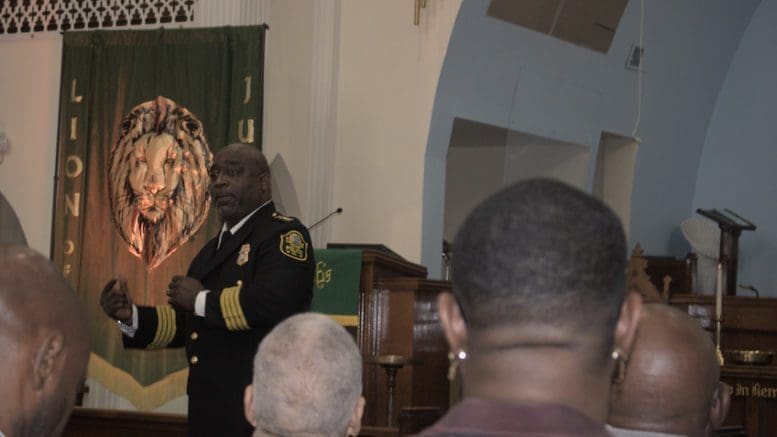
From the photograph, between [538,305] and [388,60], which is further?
[388,60]

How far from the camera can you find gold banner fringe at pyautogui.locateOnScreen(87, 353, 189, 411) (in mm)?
7445

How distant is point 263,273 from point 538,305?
2.74 metres

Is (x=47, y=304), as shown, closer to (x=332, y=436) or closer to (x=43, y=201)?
(x=332, y=436)

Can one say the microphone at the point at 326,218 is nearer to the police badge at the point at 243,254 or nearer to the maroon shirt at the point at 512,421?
the police badge at the point at 243,254

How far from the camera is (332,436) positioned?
7.50 ft

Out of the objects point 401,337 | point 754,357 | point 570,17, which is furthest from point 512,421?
point 570,17

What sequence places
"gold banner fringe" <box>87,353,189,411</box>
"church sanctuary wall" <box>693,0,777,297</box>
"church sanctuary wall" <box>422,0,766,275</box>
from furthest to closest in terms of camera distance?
"church sanctuary wall" <box>693,0,777,297</box>, "church sanctuary wall" <box>422,0,766,275</box>, "gold banner fringe" <box>87,353,189,411</box>

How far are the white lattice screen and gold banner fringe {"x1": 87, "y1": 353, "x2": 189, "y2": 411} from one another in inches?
92.8

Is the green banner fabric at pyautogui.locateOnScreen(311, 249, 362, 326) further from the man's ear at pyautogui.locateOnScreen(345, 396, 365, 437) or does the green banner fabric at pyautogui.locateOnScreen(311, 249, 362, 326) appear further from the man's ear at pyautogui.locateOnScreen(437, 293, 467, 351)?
the man's ear at pyautogui.locateOnScreen(437, 293, 467, 351)

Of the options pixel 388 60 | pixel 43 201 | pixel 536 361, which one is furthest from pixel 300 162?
pixel 536 361

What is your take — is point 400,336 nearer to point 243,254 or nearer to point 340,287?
point 340,287

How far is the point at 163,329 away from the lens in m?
4.23

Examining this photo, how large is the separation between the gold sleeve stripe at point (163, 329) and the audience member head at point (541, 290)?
2970 millimetres

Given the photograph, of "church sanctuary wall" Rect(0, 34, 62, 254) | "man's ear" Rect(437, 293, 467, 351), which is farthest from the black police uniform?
"church sanctuary wall" Rect(0, 34, 62, 254)
